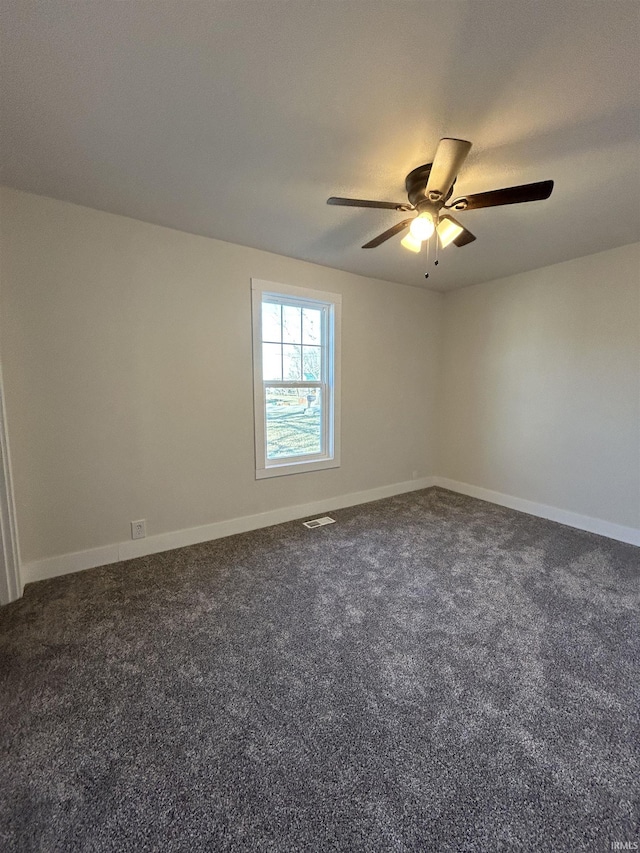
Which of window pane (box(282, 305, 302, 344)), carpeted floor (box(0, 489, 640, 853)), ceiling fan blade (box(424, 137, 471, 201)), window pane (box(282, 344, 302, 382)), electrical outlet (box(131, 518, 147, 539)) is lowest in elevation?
carpeted floor (box(0, 489, 640, 853))

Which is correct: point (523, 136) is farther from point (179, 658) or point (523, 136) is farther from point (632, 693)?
point (179, 658)

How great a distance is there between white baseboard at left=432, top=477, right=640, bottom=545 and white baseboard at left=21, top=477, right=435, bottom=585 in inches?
40.6

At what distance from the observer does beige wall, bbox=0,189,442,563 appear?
2.22 metres

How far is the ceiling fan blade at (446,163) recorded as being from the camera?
4.50 feet

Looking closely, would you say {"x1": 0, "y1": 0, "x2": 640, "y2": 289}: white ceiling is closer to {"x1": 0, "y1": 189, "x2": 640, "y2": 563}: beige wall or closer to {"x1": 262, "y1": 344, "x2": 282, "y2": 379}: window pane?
{"x1": 0, "y1": 189, "x2": 640, "y2": 563}: beige wall

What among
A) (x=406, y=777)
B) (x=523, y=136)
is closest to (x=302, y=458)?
(x=406, y=777)

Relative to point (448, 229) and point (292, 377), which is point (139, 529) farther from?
point (448, 229)

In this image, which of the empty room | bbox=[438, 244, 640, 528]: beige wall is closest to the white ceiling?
the empty room

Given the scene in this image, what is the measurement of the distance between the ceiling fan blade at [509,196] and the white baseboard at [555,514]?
2.87 metres

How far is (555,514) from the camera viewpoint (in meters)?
3.39

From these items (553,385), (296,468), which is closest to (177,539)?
(296,468)

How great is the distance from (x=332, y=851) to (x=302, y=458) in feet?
8.87

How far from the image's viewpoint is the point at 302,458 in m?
3.51

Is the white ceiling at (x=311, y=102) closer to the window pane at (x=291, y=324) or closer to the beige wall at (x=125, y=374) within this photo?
the beige wall at (x=125, y=374)
